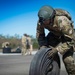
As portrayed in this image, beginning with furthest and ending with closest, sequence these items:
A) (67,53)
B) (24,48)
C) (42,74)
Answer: (24,48)
(67,53)
(42,74)

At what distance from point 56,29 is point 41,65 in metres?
0.86

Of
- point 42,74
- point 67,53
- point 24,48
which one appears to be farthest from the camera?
point 24,48

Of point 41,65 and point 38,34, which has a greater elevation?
point 38,34

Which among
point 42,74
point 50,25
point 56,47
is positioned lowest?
point 42,74

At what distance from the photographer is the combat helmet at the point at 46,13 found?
21.8ft

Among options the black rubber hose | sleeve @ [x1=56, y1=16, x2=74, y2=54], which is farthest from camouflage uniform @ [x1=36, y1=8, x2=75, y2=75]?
the black rubber hose

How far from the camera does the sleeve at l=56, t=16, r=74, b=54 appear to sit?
22.1 feet

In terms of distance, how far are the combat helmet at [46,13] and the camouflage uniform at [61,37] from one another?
0.62ft

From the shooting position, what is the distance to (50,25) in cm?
688

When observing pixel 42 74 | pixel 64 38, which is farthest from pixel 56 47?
pixel 42 74

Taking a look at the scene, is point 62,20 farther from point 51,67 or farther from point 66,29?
point 51,67

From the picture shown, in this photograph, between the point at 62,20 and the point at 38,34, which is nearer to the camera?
the point at 62,20

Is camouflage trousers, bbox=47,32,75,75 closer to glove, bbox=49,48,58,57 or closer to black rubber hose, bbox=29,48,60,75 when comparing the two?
black rubber hose, bbox=29,48,60,75

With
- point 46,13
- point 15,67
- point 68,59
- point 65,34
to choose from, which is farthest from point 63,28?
point 15,67
